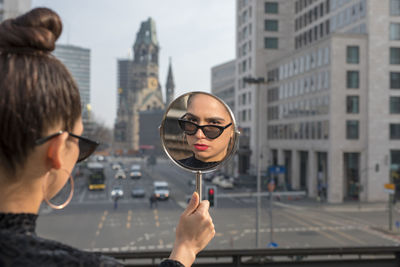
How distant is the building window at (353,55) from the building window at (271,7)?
21145 millimetres

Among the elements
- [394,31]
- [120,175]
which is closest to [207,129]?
[394,31]

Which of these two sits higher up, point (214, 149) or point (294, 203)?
point (214, 149)

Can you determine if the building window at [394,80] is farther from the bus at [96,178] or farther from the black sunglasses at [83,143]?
the black sunglasses at [83,143]

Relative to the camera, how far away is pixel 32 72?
145 cm

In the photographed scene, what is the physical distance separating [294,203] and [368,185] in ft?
25.9

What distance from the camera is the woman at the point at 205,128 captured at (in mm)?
2305

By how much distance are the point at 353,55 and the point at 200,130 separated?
144 feet

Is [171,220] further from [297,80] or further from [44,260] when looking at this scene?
[44,260]

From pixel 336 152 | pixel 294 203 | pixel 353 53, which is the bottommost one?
pixel 294 203

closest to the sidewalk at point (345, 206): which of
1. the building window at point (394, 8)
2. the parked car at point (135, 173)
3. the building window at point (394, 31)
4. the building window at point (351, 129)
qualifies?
the building window at point (351, 129)

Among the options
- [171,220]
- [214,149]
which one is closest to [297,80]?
[171,220]

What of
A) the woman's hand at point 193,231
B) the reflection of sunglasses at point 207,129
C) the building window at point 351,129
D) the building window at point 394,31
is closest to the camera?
the woman's hand at point 193,231

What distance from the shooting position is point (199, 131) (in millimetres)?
2311

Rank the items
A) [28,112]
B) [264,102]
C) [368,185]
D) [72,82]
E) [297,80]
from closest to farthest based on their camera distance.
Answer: [28,112] → [72,82] → [368,185] → [297,80] → [264,102]
